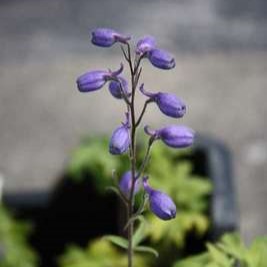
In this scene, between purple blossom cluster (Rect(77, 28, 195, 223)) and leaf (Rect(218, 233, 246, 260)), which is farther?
leaf (Rect(218, 233, 246, 260))

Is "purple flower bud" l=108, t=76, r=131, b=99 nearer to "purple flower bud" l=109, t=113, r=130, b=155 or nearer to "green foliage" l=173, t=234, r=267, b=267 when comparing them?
"purple flower bud" l=109, t=113, r=130, b=155

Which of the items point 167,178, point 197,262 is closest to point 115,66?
point 167,178

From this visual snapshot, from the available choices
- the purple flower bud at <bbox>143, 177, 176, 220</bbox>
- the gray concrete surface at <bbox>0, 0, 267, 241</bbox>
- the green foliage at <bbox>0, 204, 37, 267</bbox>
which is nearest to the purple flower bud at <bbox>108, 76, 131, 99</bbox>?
the purple flower bud at <bbox>143, 177, 176, 220</bbox>

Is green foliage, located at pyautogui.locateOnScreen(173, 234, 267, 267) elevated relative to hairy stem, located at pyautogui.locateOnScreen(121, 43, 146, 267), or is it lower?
lower

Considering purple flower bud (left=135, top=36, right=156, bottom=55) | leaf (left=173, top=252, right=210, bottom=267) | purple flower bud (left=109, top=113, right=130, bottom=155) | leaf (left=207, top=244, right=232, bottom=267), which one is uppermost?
purple flower bud (left=135, top=36, right=156, bottom=55)

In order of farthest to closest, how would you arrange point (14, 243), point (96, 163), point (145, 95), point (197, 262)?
point (96, 163) → point (14, 243) → point (197, 262) → point (145, 95)

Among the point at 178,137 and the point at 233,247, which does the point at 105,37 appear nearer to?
the point at 178,137
